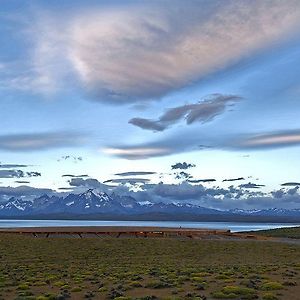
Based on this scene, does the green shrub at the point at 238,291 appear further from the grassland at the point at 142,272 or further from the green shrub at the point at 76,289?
the green shrub at the point at 76,289

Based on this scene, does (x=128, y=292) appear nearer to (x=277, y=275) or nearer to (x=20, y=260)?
(x=277, y=275)

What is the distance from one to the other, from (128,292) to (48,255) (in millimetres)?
30633

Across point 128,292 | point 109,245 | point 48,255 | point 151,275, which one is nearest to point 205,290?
point 128,292

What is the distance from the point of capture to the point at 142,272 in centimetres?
3897

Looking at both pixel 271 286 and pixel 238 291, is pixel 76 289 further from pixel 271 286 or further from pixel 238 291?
pixel 271 286

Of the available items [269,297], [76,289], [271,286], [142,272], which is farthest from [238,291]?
[142,272]

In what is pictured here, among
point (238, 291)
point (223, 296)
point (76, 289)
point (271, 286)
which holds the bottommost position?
point (76, 289)

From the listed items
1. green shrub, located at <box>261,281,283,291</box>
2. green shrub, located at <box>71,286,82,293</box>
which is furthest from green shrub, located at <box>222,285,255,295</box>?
green shrub, located at <box>71,286,82,293</box>

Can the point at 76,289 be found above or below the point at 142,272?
below

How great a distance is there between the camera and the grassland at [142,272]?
28031mm

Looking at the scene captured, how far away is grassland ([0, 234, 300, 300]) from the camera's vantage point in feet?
92.0

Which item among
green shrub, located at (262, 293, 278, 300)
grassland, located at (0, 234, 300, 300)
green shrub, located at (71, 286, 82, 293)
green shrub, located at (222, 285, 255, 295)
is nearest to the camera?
green shrub, located at (262, 293, 278, 300)

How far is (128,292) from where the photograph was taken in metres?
28.6

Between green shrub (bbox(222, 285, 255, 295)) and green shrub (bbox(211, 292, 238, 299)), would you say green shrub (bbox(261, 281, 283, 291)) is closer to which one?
green shrub (bbox(222, 285, 255, 295))
